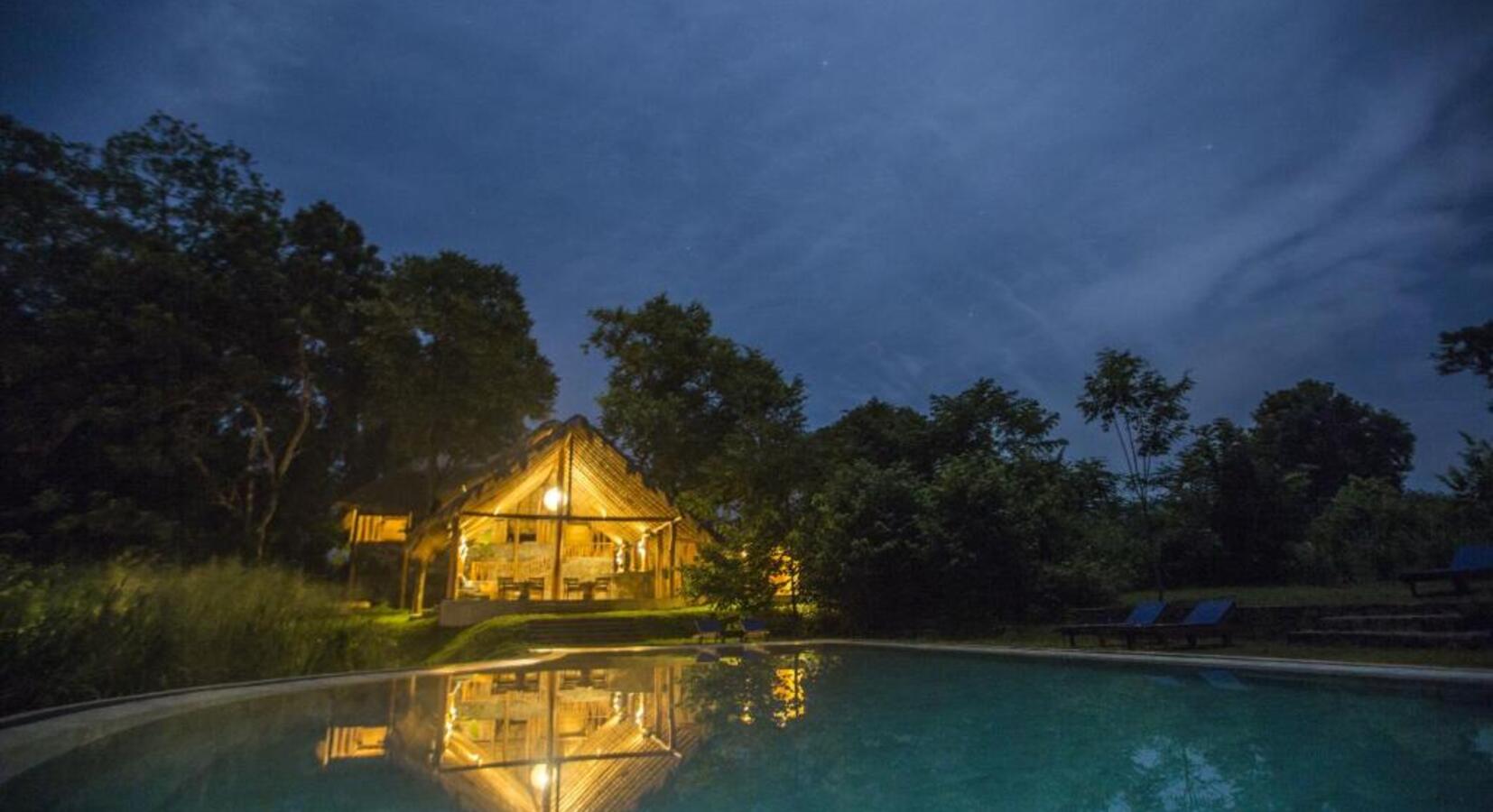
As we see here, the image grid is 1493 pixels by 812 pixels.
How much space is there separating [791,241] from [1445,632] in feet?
482

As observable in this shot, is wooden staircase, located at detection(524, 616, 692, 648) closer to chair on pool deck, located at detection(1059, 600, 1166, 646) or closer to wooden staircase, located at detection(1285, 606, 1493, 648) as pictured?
chair on pool deck, located at detection(1059, 600, 1166, 646)

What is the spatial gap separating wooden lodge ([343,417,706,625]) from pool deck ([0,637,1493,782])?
8333 mm

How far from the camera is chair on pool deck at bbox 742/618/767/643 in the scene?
1606 cm

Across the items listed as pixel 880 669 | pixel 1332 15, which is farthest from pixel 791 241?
pixel 880 669

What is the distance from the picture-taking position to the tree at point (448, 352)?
79.8ft

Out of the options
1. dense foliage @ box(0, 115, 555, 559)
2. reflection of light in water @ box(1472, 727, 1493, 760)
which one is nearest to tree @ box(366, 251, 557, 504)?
dense foliage @ box(0, 115, 555, 559)

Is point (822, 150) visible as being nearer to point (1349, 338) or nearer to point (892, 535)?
point (1349, 338)

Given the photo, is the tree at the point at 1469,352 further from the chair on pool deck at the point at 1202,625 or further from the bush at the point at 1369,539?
the chair on pool deck at the point at 1202,625

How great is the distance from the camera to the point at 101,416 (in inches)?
737

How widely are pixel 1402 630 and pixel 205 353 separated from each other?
2754 centimetres

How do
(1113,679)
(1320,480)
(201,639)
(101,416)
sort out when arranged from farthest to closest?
(1320,480) < (101,416) < (201,639) < (1113,679)

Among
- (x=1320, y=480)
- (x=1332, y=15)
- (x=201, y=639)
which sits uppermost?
(x=1332, y=15)

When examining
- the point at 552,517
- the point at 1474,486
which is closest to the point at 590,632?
the point at 552,517

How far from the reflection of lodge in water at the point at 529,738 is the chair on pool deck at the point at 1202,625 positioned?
272 inches
